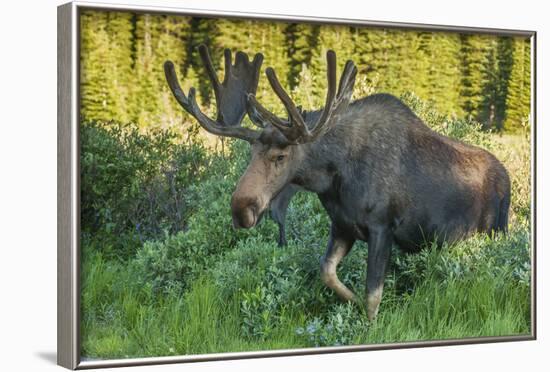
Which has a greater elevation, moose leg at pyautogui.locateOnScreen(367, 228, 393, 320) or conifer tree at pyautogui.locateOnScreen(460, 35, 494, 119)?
conifer tree at pyautogui.locateOnScreen(460, 35, 494, 119)

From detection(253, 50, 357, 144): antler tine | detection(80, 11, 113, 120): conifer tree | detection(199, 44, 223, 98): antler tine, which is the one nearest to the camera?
detection(80, 11, 113, 120): conifer tree

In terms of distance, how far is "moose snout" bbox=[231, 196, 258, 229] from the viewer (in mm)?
7055

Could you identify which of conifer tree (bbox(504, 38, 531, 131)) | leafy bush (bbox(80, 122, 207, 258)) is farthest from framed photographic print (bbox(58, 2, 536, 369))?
conifer tree (bbox(504, 38, 531, 131))

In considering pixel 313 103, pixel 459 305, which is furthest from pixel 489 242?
pixel 313 103

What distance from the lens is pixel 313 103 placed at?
7.62m

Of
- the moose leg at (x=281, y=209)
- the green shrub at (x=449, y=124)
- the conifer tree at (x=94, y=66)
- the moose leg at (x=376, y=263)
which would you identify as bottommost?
the moose leg at (x=376, y=263)

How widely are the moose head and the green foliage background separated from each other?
0.53ft

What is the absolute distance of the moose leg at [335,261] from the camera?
7539mm

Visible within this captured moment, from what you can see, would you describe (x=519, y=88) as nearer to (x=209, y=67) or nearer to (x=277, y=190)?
(x=277, y=190)

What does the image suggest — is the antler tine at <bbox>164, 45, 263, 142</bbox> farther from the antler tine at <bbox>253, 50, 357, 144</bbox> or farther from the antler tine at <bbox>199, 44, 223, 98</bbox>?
the antler tine at <bbox>253, 50, 357, 144</bbox>

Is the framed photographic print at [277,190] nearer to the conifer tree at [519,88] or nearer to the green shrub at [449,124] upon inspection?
the green shrub at [449,124]

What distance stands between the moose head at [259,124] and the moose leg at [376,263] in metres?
0.71

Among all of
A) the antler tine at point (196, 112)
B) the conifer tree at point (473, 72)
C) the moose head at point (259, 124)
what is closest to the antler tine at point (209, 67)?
the moose head at point (259, 124)

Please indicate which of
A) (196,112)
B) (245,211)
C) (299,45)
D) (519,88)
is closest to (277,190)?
(245,211)
